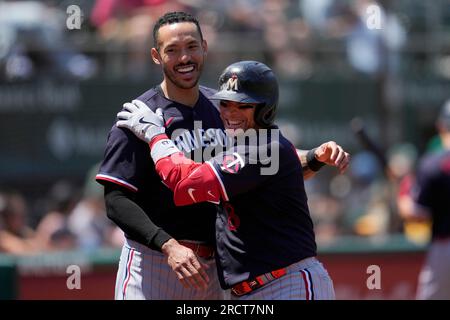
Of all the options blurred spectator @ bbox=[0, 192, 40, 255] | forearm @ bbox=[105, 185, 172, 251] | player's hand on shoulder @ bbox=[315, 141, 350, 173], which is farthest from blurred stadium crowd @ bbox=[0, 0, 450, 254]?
player's hand on shoulder @ bbox=[315, 141, 350, 173]

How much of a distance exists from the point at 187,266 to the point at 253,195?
0.46m

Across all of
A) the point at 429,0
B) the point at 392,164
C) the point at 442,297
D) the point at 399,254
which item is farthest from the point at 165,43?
the point at 429,0

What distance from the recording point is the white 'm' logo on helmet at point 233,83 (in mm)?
4749

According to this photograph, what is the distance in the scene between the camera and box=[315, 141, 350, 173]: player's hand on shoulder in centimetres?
491

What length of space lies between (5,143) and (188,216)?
19.3 ft

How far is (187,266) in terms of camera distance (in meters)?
4.59

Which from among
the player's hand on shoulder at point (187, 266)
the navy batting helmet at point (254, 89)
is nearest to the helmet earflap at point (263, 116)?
the navy batting helmet at point (254, 89)

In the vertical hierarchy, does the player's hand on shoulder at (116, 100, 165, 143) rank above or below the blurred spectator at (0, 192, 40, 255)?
above

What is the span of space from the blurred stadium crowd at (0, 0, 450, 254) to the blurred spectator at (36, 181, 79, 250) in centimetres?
1

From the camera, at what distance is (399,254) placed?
364 inches

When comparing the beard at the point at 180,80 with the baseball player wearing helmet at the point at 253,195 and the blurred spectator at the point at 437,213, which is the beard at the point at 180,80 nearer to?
the baseball player wearing helmet at the point at 253,195

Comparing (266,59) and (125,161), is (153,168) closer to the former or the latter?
(125,161)

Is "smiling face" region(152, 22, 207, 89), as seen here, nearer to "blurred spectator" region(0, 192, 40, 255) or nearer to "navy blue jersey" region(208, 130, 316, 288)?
"navy blue jersey" region(208, 130, 316, 288)
